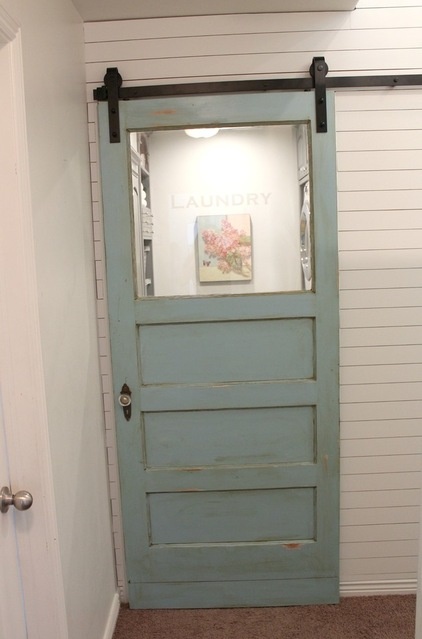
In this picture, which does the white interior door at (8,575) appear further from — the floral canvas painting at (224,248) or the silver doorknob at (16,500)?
the floral canvas painting at (224,248)

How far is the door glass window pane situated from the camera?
2.14m

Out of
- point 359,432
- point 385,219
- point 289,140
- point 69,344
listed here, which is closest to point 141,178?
point 289,140

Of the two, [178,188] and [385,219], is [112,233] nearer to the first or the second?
[178,188]

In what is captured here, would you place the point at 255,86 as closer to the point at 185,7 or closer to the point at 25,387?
the point at 185,7

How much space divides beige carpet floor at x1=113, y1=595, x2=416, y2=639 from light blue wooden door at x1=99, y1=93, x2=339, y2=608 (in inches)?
2.1

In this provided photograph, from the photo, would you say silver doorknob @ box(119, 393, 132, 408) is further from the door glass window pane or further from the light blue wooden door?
the door glass window pane

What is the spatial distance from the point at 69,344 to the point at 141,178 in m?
0.82

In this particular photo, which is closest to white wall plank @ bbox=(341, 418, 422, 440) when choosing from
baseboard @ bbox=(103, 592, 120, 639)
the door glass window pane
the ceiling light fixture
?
the door glass window pane

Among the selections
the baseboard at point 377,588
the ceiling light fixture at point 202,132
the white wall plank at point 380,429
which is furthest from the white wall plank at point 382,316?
the baseboard at point 377,588

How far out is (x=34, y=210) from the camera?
1.49 meters

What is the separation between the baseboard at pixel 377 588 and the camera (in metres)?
2.34

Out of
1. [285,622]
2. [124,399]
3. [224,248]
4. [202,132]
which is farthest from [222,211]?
[285,622]

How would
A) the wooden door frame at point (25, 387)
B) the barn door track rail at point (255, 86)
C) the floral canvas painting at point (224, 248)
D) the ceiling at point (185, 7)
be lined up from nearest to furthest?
the wooden door frame at point (25, 387) < the ceiling at point (185, 7) < the barn door track rail at point (255, 86) < the floral canvas painting at point (224, 248)

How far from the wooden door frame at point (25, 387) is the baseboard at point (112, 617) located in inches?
24.5
